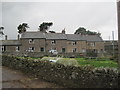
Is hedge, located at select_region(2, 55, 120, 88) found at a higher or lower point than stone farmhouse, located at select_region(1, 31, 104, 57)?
lower

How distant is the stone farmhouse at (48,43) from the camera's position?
53812 millimetres

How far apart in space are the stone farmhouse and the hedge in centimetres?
3669

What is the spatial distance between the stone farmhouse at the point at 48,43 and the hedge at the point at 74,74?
36.7 metres

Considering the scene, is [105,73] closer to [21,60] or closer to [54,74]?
[54,74]

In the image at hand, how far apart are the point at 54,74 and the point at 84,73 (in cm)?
290

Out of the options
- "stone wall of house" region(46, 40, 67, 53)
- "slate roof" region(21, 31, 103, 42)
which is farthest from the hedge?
"stone wall of house" region(46, 40, 67, 53)

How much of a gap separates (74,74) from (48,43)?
47.4 metres

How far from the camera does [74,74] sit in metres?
9.06

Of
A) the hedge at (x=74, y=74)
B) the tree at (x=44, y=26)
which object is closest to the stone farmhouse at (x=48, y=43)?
the tree at (x=44, y=26)

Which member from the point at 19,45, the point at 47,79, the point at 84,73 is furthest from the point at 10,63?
the point at 19,45

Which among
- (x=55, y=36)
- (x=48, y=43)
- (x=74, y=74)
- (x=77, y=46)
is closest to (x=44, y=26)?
(x=55, y=36)

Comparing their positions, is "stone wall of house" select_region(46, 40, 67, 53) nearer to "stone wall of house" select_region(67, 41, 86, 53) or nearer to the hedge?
"stone wall of house" select_region(67, 41, 86, 53)

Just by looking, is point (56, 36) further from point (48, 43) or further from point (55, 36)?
point (48, 43)

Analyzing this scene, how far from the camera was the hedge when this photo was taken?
719cm
